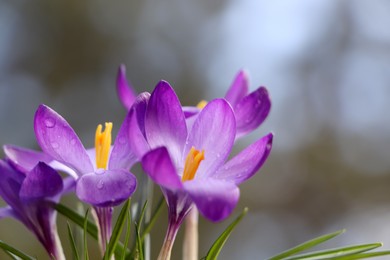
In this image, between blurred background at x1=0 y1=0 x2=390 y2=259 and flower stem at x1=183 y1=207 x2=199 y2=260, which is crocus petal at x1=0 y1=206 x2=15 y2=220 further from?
blurred background at x1=0 y1=0 x2=390 y2=259

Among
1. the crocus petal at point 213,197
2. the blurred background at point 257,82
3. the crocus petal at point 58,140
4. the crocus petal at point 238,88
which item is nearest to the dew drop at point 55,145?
the crocus petal at point 58,140

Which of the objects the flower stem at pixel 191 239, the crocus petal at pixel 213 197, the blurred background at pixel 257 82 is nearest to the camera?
→ the crocus petal at pixel 213 197

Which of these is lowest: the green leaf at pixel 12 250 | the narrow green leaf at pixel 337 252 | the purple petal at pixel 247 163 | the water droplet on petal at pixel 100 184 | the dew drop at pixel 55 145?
the narrow green leaf at pixel 337 252

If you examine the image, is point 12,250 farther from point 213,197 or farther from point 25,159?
point 213,197

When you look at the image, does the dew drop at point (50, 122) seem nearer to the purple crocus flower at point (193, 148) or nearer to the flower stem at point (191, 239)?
the purple crocus flower at point (193, 148)

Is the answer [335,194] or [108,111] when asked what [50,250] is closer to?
[108,111]

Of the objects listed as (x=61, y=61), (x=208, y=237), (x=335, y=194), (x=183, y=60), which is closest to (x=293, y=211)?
(x=335, y=194)
